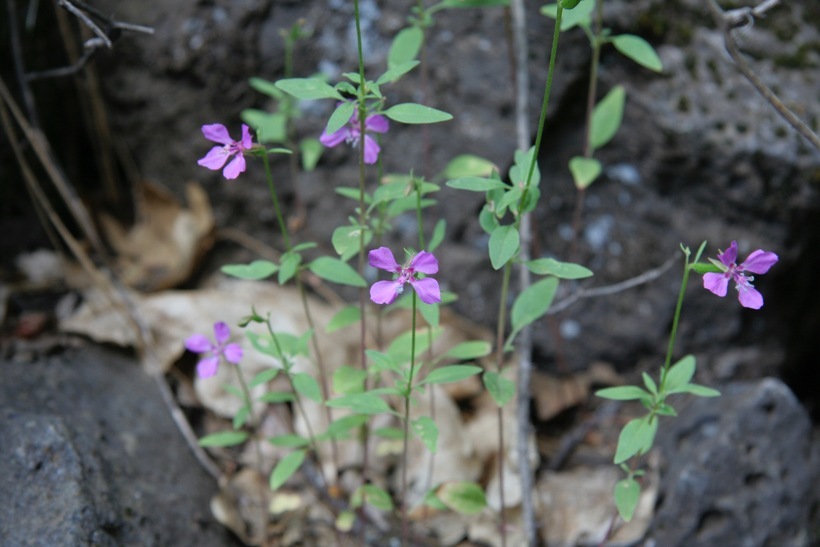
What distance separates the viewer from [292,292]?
3311 mm

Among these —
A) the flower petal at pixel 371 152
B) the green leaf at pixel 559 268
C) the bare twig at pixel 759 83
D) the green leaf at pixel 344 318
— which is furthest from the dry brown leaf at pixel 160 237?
the bare twig at pixel 759 83

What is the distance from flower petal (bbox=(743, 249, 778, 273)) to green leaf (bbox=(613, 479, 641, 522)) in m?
0.70

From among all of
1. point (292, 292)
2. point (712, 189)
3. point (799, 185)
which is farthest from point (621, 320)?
point (292, 292)

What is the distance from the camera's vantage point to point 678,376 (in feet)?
6.70

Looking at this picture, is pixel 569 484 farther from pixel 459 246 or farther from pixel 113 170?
pixel 113 170

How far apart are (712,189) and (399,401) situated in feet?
5.15

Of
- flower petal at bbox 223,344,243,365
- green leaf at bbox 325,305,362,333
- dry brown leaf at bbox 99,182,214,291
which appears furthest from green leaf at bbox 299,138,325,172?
flower petal at bbox 223,344,243,365

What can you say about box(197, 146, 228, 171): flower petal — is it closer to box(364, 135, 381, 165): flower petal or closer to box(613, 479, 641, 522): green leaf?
box(364, 135, 381, 165): flower petal

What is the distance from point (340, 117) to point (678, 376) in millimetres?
1150

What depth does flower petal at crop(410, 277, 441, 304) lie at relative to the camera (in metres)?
1.61

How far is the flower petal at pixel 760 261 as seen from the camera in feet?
5.57

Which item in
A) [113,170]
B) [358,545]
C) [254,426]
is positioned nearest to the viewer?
[358,545]

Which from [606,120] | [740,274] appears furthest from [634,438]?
[606,120]

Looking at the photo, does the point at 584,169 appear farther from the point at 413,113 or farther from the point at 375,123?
the point at 413,113
